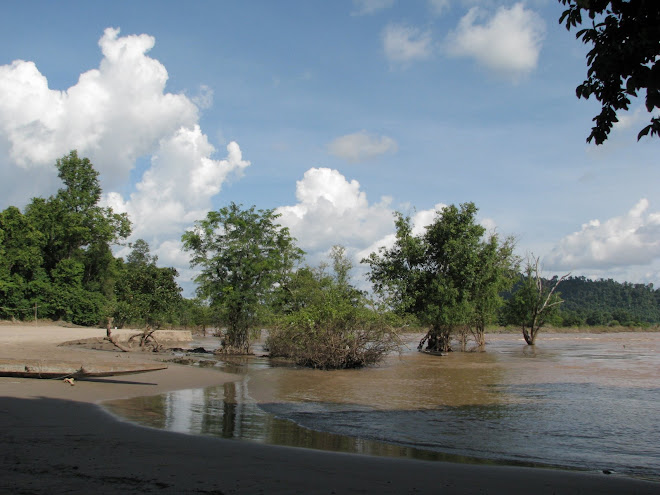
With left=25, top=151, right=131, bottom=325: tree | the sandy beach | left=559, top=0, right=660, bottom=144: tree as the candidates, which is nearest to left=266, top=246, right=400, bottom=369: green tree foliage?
the sandy beach

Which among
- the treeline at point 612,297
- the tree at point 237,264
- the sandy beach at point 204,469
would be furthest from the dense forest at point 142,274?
the treeline at point 612,297

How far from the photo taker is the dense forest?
87.1ft

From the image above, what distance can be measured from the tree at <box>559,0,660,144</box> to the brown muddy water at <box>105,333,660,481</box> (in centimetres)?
515

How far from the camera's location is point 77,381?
43.1 feet

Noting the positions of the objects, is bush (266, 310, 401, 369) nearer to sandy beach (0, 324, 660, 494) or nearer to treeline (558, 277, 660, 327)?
sandy beach (0, 324, 660, 494)

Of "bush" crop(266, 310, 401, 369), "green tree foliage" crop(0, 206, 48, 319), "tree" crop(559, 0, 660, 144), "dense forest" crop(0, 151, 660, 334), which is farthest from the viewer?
"green tree foliage" crop(0, 206, 48, 319)

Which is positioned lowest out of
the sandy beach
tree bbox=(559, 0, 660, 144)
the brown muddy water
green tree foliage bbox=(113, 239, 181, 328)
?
the brown muddy water

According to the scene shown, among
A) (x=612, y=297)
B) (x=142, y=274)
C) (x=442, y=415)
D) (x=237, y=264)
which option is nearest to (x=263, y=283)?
(x=237, y=264)

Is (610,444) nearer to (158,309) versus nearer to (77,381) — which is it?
(77,381)

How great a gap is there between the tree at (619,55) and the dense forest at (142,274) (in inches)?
724

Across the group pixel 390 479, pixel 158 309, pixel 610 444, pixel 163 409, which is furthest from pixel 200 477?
pixel 158 309

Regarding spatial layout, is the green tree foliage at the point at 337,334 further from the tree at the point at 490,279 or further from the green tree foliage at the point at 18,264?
the green tree foliage at the point at 18,264

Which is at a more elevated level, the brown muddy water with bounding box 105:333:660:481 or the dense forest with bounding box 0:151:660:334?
the dense forest with bounding box 0:151:660:334

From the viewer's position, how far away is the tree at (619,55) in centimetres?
414
